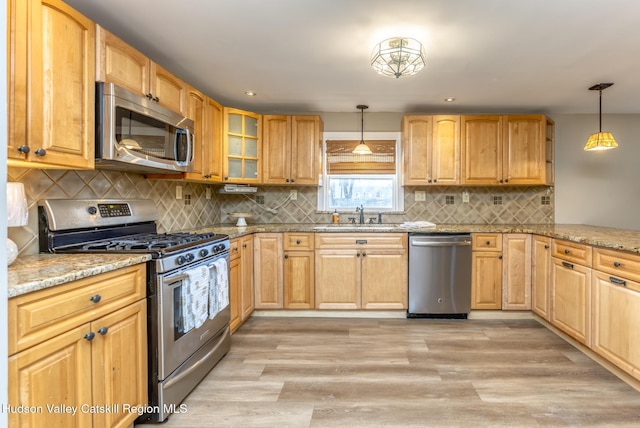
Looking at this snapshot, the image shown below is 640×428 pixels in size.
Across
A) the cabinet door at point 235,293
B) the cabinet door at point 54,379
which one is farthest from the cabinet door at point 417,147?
the cabinet door at point 54,379

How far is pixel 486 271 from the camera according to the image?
321 cm

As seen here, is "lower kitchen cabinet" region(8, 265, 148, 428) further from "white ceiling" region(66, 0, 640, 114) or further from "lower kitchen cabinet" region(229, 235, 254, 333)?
"white ceiling" region(66, 0, 640, 114)

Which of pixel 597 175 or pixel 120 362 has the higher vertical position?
pixel 597 175

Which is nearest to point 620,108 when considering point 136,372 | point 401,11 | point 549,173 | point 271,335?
point 549,173

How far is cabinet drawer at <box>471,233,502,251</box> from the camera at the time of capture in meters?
3.21

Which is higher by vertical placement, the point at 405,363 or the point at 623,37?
the point at 623,37

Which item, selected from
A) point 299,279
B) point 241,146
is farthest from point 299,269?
point 241,146

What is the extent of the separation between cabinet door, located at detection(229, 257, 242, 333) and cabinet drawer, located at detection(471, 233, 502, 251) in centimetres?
227

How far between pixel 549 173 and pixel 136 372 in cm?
426

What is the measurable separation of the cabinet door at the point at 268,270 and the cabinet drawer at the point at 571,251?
2442 millimetres

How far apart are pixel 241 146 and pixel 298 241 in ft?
3.85

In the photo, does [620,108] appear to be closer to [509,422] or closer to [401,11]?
[401,11]

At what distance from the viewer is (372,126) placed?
3906mm

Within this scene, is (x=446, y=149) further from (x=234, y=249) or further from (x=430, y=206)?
(x=234, y=249)
